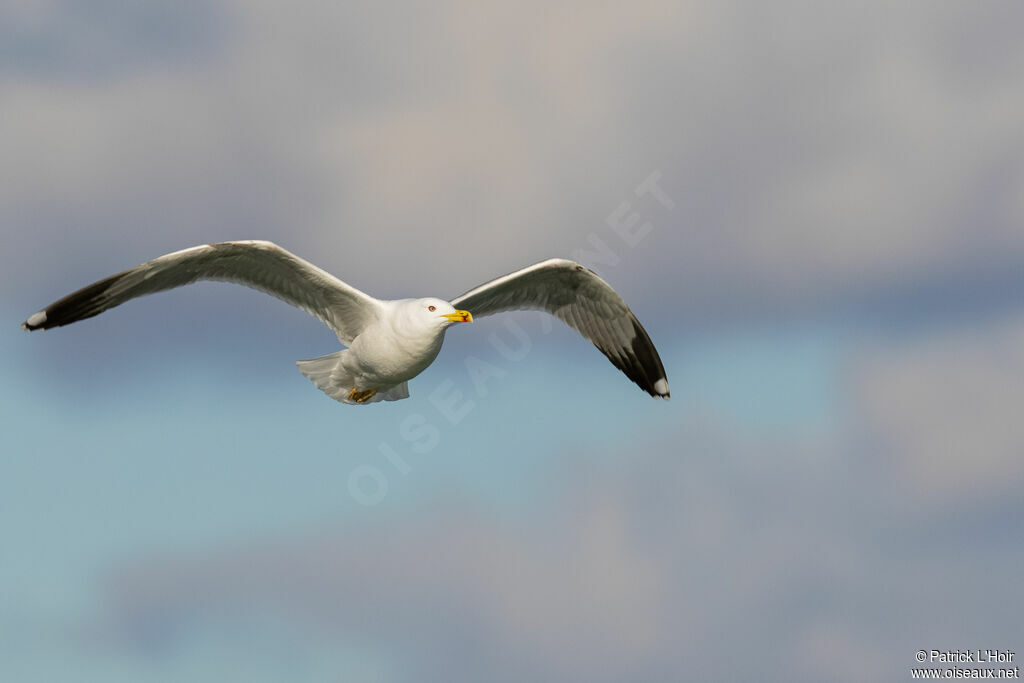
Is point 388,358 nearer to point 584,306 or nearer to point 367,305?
point 367,305

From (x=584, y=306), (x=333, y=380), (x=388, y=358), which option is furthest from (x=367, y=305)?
(x=584, y=306)

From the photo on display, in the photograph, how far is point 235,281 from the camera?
56.6ft

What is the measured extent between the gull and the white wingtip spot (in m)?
0.01

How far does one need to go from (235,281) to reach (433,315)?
277cm

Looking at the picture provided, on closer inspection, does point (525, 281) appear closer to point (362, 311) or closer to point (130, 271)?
point (362, 311)

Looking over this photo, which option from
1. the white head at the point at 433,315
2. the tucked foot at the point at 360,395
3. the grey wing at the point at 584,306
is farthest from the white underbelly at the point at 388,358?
the grey wing at the point at 584,306

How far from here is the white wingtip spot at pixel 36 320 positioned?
53.5 feet

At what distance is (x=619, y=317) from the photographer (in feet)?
65.4

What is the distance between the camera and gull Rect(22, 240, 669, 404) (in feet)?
53.6

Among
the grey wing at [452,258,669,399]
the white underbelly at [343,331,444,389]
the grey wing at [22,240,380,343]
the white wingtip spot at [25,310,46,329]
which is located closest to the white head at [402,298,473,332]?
the white underbelly at [343,331,444,389]

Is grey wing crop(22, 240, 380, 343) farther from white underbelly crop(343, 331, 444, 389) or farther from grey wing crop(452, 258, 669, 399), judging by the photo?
grey wing crop(452, 258, 669, 399)

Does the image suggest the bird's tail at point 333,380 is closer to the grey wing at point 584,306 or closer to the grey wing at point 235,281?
the grey wing at point 235,281

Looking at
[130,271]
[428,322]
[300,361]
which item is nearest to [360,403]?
[300,361]

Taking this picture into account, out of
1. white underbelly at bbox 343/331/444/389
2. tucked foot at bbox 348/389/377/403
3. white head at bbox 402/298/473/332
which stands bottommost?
tucked foot at bbox 348/389/377/403
